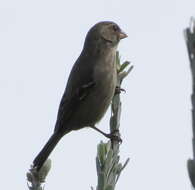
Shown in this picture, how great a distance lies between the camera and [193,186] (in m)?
1.04

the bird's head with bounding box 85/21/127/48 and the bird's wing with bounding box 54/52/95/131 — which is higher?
the bird's head with bounding box 85/21/127/48

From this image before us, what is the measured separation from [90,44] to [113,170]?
15.4 feet

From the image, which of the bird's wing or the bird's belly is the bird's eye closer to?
the bird's wing

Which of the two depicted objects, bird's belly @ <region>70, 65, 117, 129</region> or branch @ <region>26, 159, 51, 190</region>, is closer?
branch @ <region>26, 159, 51, 190</region>

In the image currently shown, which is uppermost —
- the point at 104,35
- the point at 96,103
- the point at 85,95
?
the point at 104,35

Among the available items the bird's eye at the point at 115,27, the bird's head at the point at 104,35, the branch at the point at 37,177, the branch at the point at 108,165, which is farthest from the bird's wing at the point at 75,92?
the branch at the point at 37,177

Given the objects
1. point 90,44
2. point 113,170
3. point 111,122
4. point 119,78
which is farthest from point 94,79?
point 113,170

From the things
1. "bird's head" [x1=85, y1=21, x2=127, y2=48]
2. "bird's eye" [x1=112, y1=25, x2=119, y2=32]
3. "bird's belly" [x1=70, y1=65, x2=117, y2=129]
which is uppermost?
"bird's eye" [x1=112, y1=25, x2=119, y2=32]

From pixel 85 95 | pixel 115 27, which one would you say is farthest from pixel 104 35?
pixel 85 95

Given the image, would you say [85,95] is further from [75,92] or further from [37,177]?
[37,177]

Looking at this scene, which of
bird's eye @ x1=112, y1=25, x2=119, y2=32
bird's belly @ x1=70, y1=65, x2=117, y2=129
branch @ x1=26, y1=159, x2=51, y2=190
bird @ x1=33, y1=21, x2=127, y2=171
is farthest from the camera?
bird's eye @ x1=112, y1=25, x2=119, y2=32

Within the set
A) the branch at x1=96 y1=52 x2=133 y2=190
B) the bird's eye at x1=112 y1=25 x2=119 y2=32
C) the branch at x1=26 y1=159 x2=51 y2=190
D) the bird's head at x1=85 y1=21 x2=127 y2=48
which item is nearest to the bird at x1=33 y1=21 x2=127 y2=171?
the bird's head at x1=85 y1=21 x2=127 y2=48

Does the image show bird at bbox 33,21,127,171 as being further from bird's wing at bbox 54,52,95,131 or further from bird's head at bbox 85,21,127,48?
bird's head at bbox 85,21,127,48

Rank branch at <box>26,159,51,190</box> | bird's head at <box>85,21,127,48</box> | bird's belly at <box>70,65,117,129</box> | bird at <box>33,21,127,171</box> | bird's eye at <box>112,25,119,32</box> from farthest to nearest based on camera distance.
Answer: bird's eye at <box>112,25,119,32</box> < bird's head at <box>85,21,127,48</box> < bird at <box>33,21,127,171</box> < bird's belly at <box>70,65,117,129</box> < branch at <box>26,159,51,190</box>
